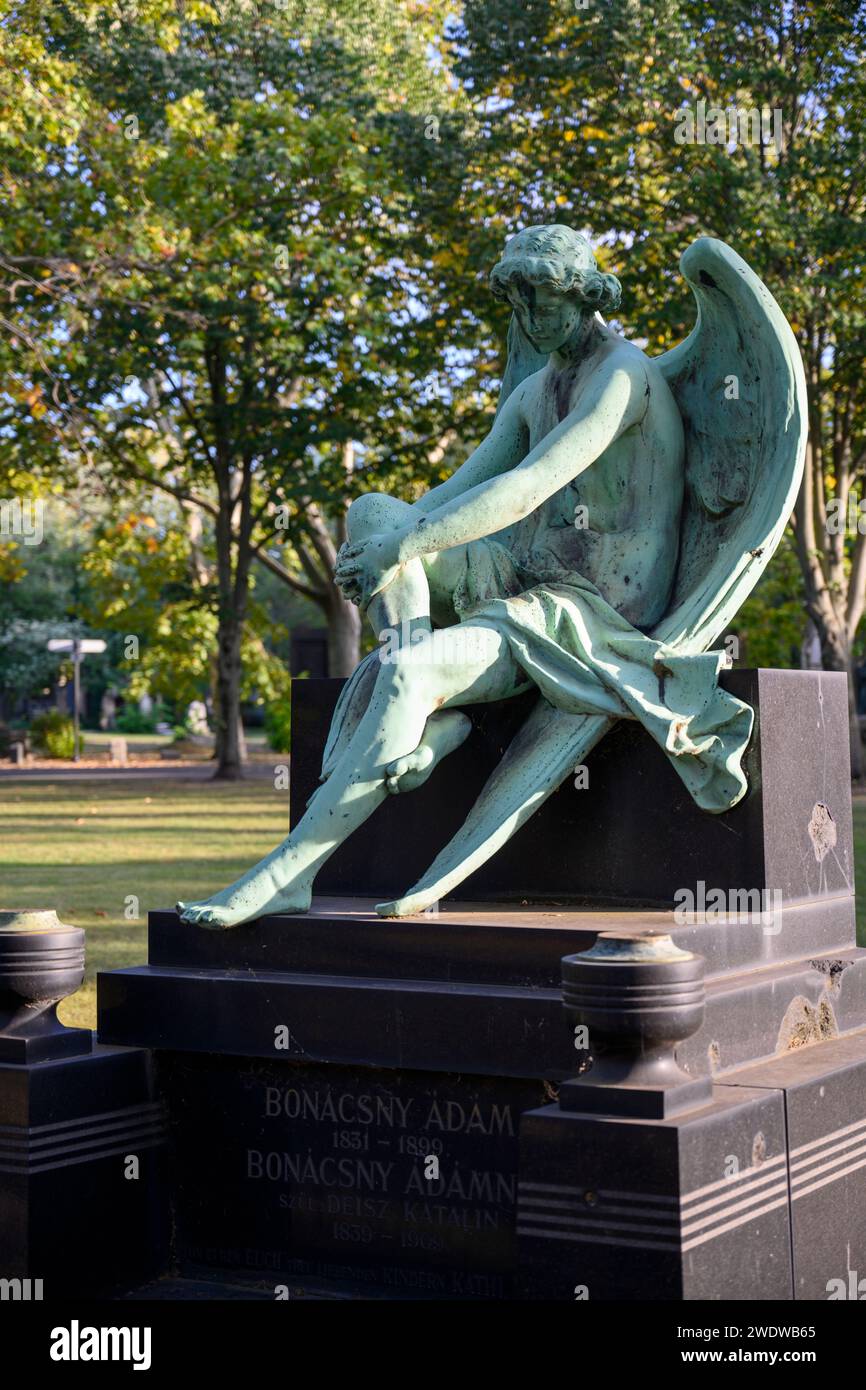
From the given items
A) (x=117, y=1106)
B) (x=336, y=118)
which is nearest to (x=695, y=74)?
(x=336, y=118)

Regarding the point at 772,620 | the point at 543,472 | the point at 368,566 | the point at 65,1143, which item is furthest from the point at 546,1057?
the point at 772,620

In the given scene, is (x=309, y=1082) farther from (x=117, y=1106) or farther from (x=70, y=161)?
(x=70, y=161)

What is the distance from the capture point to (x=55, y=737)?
4309 centimetres

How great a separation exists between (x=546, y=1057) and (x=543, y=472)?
1760 mm

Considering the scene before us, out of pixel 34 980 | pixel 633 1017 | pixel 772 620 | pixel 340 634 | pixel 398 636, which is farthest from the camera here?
pixel 772 620

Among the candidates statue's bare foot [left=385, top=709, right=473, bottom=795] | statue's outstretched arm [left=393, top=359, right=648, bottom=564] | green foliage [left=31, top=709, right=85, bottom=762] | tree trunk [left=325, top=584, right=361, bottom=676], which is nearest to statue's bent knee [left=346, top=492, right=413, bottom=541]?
statue's outstretched arm [left=393, top=359, right=648, bottom=564]

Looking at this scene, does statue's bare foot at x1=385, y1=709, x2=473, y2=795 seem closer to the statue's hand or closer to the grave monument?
the grave monument

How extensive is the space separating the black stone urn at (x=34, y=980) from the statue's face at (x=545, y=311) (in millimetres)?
2326

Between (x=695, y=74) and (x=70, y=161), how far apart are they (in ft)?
25.7

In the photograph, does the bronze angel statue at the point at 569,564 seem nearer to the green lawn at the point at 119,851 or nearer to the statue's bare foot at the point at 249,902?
the statue's bare foot at the point at 249,902

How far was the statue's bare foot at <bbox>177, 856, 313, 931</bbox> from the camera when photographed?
16.0 ft

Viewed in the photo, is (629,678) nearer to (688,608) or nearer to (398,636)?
(688,608)

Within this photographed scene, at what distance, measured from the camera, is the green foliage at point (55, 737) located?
43062 mm

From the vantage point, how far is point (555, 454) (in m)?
5.23
